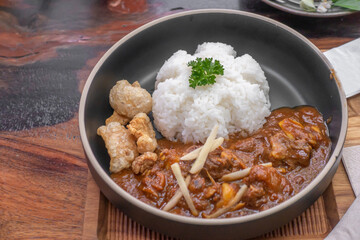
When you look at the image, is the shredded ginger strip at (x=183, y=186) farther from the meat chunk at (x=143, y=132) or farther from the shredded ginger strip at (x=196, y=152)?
the meat chunk at (x=143, y=132)

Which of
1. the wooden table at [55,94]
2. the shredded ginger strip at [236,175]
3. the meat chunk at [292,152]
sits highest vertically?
the meat chunk at [292,152]

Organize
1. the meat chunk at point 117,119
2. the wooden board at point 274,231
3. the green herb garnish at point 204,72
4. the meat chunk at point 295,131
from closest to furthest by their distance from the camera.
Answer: the wooden board at point 274,231, the meat chunk at point 295,131, the green herb garnish at point 204,72, the meat chunk at point 117,119

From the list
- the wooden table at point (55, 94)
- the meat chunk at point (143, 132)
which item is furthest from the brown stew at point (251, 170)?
the wooden table at point (55, 94)

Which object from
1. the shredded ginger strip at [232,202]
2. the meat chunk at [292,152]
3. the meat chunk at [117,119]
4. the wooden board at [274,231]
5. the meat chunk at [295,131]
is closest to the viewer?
the shredded ginger strip at [232,202]

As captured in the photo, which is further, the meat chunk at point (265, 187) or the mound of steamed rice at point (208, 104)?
the mound of steamed rice at point (208, 104)

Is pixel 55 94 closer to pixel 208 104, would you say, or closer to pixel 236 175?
pixel 208 104

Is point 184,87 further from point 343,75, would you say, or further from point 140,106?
point 343,75

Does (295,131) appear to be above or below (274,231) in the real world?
above

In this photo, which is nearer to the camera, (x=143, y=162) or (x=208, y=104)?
(x=143, y=162)

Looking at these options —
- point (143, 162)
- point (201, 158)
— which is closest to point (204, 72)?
point (201, 158)
